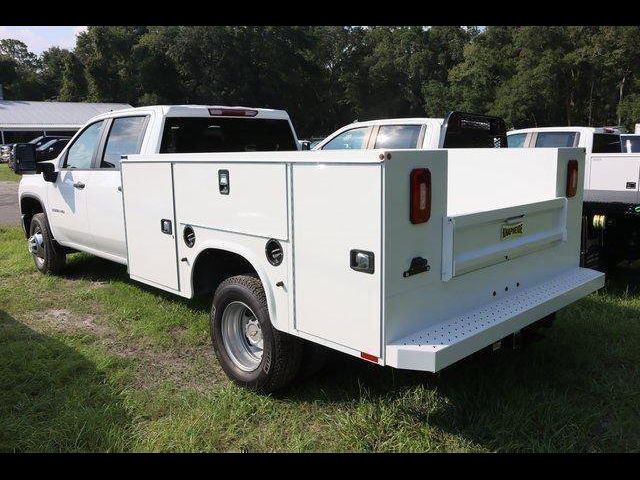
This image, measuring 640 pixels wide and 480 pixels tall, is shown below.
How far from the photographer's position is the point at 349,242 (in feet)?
9.53

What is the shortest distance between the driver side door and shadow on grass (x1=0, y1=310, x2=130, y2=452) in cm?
152

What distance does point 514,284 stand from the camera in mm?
3674

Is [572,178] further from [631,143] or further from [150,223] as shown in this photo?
[631,143]

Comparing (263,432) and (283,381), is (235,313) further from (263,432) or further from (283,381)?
(263,432)

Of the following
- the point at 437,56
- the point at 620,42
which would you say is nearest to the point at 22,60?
the point at 437,56

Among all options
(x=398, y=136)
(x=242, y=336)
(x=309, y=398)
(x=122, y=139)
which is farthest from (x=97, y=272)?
(x=398, y=136)

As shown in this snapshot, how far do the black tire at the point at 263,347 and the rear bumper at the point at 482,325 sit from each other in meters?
0.90

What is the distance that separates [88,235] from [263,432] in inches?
137

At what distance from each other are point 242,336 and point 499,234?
1885 millimetres

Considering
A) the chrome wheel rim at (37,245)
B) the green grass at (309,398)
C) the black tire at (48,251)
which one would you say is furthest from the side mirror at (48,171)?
the green grass at (309,398)

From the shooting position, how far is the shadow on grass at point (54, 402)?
11.0 ft

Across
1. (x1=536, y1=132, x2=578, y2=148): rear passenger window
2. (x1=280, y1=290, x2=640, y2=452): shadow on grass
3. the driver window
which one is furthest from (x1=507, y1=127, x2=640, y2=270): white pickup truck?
the driver window

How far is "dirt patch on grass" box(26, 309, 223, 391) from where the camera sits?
414 centimetres

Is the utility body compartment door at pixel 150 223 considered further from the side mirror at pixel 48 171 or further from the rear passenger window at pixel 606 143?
the rear passenger window at pixel 606 143
